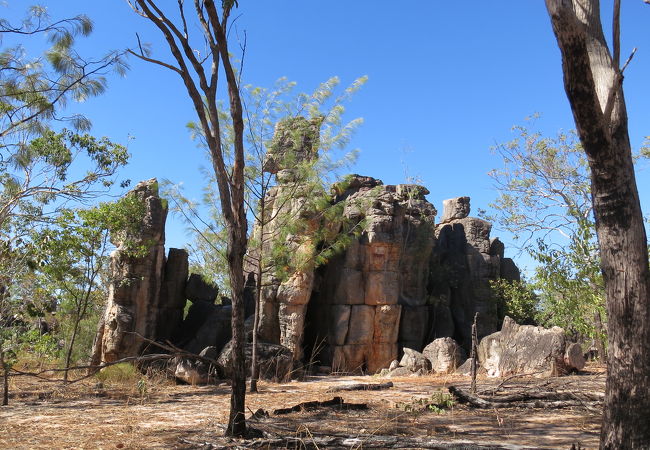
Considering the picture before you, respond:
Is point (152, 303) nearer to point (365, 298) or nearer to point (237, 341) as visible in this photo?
point (365, 298)

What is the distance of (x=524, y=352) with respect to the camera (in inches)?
572

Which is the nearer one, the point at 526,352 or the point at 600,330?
the point at 600,330

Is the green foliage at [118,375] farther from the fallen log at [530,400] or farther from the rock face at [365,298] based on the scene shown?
the rock face at [365,298]

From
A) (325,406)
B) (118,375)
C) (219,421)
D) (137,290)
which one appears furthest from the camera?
(137,290)

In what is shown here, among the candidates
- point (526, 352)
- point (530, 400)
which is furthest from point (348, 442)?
point (526, 352)

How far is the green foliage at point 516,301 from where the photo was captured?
23219 millimetres

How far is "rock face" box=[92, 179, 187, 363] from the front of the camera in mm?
15539

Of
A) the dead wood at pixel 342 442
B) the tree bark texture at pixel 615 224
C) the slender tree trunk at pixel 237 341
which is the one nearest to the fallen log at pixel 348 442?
the dead wood at pixel 342 442

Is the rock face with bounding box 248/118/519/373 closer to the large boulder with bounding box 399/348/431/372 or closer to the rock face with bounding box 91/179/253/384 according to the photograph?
the rock face with bounding box 91/179/253/384

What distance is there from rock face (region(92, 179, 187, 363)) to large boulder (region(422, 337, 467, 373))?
8728mm

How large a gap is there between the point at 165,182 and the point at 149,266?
4.91m

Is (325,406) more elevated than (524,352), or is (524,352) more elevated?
(524,352)

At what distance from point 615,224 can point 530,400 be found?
519 centimetres

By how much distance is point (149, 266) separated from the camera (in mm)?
16578
